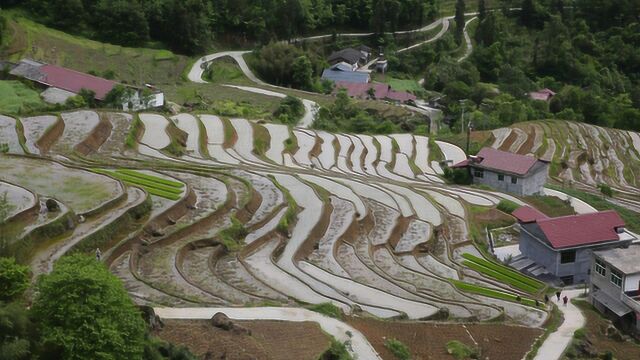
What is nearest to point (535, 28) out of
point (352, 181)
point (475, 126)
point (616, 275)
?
point (475, 126)

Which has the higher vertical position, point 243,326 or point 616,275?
point 243,326

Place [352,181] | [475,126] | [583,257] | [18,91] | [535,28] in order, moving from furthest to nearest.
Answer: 1. [535,28]
2. [475,126]
3. [18,91]
4. [352,181]
5. [583,257]

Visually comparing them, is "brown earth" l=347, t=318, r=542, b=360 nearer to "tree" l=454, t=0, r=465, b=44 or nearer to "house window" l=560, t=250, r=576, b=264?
"house window" l=560, t=250, r=576, b=264

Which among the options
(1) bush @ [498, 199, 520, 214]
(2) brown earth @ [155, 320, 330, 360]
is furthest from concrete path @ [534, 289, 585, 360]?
(1) bush @ [498, 199, 520, 214]

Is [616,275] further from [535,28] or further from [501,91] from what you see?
[535,28]

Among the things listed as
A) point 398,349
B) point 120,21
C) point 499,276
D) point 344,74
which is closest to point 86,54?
point 120,21

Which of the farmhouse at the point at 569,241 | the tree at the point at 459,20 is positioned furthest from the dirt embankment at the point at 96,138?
the tree at the point at 459,20
